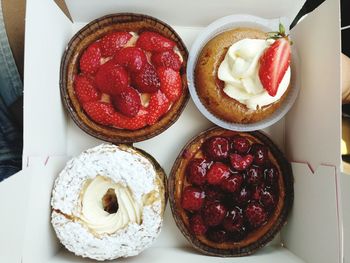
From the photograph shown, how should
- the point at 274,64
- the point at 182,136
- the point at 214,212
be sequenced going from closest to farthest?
the point at 274,64 → the point at 214,212 → the point at 182,136

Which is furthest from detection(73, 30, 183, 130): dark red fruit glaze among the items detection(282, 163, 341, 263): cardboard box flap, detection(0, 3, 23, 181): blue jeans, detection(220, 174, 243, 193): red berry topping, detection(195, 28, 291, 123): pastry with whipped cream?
detection(282, 163, 341, 263): cardboard box flap

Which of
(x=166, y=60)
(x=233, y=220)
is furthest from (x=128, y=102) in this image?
(x=233, y=220)

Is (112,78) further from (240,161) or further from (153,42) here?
(240,161)

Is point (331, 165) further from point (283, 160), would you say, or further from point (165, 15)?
point (165, 15)

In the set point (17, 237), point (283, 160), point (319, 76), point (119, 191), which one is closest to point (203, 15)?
point (319, 76)

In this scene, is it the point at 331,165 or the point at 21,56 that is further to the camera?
the point at 21,56

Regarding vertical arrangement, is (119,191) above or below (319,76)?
below

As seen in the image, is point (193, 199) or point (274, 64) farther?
point (193, 199)

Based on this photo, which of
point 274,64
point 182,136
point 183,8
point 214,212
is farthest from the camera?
point 182,136

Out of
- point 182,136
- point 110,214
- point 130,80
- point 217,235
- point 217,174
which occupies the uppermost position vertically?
point 130,80
